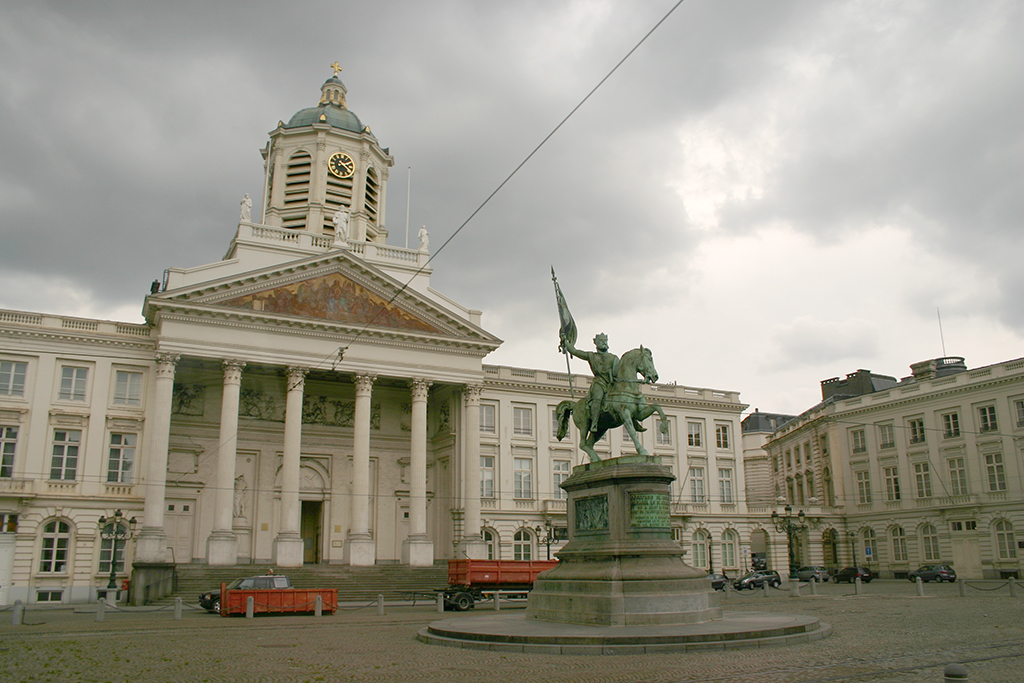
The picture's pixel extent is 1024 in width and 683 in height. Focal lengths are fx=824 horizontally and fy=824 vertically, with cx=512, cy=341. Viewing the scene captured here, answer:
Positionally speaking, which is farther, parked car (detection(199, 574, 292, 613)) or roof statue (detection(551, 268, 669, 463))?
parked car (detection(199, 574, 292, 613))

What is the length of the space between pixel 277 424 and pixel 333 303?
8.00m

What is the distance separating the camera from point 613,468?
59.4ft

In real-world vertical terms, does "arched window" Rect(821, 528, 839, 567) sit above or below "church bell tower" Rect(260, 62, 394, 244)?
below

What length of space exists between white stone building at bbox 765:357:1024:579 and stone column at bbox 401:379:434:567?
28.7m

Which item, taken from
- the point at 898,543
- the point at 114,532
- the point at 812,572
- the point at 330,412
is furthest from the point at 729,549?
the point at 114,532

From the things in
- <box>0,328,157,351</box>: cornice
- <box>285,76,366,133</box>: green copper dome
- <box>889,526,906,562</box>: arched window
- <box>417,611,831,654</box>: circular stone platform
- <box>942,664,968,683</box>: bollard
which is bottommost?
<box>417,611,831,654</box>: circular stone platform

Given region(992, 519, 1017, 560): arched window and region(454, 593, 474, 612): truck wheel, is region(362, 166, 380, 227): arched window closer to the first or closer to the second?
region(454, 593, 474, 612): truck wheel

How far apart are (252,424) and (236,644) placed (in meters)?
28.7

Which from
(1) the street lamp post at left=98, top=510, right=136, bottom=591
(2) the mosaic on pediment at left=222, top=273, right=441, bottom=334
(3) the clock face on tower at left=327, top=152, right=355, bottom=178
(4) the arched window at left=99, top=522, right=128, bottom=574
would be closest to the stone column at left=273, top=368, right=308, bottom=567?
(2) the mosaic on pediment at left=222, top=273, right=441, bottom=334

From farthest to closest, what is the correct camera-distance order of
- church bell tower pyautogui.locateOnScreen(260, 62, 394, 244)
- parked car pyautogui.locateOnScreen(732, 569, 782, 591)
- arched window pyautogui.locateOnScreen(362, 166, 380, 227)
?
arched window pyautogui.locateOnScreen(362, 166, 380, 227), church bell tower pyautogui.locateOnScreen(260, 62, 394, 244), parked car pyautogui.locateOnScreen(732, 569, 782, 591)

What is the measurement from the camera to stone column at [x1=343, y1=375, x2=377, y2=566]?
1617 inches

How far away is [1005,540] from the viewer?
50.5 m

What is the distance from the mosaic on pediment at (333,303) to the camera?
138ft

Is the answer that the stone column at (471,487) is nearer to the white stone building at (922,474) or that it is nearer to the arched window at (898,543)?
the white stone building at (922,474)
